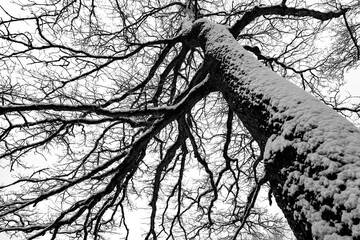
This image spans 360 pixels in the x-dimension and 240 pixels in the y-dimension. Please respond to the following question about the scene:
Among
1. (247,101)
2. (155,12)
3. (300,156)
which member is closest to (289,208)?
(300,156)

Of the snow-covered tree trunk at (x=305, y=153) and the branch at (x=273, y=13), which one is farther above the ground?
the branch at (x=273, y=13)

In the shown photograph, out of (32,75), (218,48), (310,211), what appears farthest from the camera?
(32,75)

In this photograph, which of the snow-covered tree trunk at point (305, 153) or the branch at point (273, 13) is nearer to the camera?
the snow-covered tree trunk at point (305, 153)

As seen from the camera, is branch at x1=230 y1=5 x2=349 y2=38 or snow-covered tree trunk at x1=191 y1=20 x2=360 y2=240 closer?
snow-covered tree trunk at x1=191 y1=20 x2=360 y2=240

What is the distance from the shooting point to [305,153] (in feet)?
3.66

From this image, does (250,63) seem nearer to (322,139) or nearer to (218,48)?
(218,48)

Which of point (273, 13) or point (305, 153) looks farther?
Result: point (273, 13)

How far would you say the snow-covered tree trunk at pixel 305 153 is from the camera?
0.91m

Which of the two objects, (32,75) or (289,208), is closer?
(289,208)

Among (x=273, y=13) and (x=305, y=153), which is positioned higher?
(x=273, y=13)

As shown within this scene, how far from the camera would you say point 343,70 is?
4613 millimetres

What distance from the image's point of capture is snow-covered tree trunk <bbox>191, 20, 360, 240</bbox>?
35.8 inches

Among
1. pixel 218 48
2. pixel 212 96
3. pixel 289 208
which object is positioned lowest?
pixel 289 208

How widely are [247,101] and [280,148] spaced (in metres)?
0.48
